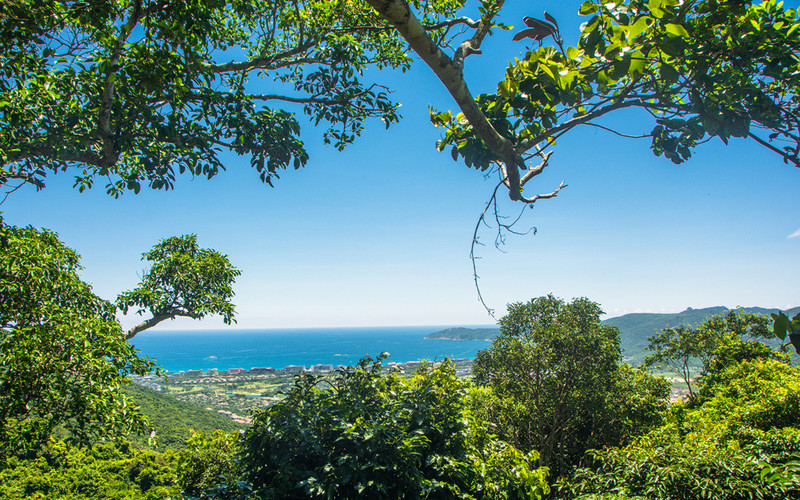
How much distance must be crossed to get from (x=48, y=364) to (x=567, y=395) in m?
10.8

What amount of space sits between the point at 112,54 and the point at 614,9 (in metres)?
4.15

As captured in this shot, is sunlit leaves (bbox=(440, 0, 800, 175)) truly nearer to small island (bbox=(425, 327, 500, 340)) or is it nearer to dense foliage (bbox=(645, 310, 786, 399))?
dense foliage (bbox=(645, 310, 786, 399))

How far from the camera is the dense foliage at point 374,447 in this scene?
3.18m

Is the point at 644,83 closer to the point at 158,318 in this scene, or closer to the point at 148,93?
the point at 148,93

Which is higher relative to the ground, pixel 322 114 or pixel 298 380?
pixel 322 114

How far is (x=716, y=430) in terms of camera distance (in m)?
5.25

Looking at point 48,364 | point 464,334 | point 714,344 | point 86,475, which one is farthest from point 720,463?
point 464,334

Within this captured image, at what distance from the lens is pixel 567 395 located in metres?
10.0

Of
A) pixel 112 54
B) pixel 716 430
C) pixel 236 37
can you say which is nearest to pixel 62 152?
pixel 112 54

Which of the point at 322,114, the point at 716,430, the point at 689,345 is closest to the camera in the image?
the point at 322,114

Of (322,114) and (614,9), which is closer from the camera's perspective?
(614,9)

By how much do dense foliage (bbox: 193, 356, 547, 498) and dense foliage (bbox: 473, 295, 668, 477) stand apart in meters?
6.08

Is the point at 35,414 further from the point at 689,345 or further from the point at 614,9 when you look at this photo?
the point at 689,345

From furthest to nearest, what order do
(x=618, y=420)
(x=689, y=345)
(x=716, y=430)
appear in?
(x=689, y=345), (x=618, y=420), (x=716, y=430)
